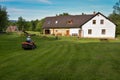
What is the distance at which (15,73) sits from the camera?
14.1 m

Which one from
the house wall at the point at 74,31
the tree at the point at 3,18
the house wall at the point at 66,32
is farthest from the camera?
the tree at the point at 3,18

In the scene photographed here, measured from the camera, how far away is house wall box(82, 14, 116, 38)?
58594 mm

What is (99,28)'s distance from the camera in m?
59.0

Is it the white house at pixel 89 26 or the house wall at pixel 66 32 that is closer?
the white house at pixel 89 26

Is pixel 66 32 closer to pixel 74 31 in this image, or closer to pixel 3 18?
pixel 74 31

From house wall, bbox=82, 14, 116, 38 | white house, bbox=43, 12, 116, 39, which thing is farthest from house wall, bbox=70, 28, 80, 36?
house wall, bbox=82, 14, 116, 38

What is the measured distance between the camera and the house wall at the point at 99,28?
58594 mm

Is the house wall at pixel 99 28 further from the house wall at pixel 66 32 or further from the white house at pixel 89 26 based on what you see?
the house wall at pixel 66 32

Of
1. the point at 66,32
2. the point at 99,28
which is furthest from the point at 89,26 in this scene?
the point at 66,32

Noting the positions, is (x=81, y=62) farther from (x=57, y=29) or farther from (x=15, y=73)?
(x=57, y=29)

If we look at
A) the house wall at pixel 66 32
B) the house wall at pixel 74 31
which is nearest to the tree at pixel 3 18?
the house wall at pixel 66 32

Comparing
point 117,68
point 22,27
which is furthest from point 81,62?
point 22,27

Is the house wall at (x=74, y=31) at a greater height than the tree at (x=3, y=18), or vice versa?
the tree at (x=3, y=18)

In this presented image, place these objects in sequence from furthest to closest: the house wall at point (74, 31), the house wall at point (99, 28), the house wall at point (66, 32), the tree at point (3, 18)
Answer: the tree at point (3, 18) → the house wall at point (66, 32) → the house wall at point (74, 31) → the house wall at point (99, 28)
